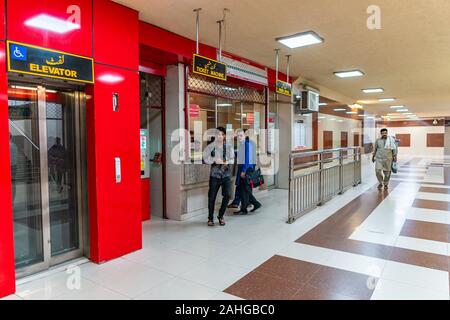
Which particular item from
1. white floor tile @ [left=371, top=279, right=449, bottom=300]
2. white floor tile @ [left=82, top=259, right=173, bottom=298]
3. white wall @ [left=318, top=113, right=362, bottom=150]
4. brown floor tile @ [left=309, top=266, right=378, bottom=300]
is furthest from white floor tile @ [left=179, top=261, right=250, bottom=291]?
white wall @ [left=318, top=113, right=362, bottom=150]

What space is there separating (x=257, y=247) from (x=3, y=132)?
2.72 m

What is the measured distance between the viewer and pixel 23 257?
2908 millimetres

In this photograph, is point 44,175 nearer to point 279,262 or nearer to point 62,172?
point 62,172

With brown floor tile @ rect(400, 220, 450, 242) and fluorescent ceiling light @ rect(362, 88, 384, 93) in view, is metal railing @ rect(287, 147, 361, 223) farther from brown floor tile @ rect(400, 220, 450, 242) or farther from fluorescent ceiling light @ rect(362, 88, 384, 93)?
fluorescent ceiling light @ rect(362, 88, 384, 93)

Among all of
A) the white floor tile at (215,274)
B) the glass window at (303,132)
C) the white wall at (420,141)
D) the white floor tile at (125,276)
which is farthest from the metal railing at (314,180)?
the white wall at (420,141)

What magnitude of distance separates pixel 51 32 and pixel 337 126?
1019cm

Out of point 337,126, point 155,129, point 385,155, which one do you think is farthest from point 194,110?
point 337,126

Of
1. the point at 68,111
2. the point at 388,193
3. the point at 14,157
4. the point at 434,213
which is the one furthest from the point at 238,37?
the point at 388,193

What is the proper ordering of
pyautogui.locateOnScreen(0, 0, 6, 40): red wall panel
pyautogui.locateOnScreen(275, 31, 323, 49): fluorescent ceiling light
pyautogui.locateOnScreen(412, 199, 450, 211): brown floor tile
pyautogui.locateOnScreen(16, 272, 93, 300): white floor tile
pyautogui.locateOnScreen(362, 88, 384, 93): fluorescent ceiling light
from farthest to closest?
1. pyautogui.locateOnScreen(362, 88, 384, 93): fluorescent ceiling light
2. pyautogui.locateOnScreen(412, 199, 450, 211): brown floor tile
3. pyautogui.locateOnScreen(275, 31, 323, 49): fluorescent ceiling light
4. pyautogui.locateOnScreen(16, 272, 93, 300): white floor tile
5. pyautogui.locateOnScreen(0, 0, 6, 40): red wall panel

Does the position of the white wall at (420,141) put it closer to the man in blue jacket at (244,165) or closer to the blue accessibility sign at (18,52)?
the man in blue jacket at (244,165)

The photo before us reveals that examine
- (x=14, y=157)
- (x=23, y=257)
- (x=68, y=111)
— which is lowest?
(x=23, y=257)

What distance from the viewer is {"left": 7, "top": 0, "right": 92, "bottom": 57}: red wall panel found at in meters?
2.52

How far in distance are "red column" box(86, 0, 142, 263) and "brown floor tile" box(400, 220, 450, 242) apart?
346 cm
